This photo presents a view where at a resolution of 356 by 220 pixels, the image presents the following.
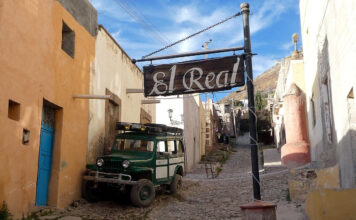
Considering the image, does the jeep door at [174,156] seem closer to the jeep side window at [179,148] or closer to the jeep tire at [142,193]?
the jeep side window at [179,148]

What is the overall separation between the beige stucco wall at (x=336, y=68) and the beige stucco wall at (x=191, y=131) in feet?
32.1

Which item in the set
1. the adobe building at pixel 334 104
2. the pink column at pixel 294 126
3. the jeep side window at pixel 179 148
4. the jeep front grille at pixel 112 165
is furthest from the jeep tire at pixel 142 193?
the pink column at pixel 294 126

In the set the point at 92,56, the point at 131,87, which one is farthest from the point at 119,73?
the point at 92,56

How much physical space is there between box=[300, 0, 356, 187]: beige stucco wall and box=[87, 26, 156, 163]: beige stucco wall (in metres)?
6.52

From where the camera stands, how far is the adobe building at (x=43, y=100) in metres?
7.06

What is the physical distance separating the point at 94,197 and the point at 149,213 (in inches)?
67.8

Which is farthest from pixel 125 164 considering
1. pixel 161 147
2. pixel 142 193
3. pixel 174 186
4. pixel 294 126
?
pixel 294 126

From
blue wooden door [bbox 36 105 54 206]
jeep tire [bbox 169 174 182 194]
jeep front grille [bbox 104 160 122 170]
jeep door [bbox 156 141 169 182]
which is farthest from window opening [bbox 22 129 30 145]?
jeep tire [bbox 169 174 182 194]

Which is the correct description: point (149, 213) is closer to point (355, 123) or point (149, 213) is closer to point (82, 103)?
point (82, 103)

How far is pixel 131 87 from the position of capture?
1523cm

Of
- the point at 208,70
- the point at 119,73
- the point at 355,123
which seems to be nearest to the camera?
the point at 355,123

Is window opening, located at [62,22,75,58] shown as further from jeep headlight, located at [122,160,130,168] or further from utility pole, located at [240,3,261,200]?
utility pole, located at [240,3,261,200]

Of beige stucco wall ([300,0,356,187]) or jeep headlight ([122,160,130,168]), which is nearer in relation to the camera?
beige stucco wall ([300,0,356,187])

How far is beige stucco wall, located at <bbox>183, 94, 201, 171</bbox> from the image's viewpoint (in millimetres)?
21469
